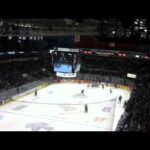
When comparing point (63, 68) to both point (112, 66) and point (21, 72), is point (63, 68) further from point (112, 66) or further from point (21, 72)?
point (112, 66)

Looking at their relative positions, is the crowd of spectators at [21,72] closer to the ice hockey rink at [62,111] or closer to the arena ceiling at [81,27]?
the ice hockey rink at [62,111]

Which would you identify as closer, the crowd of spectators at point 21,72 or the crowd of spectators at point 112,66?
the crowd of spectators at point 21,72

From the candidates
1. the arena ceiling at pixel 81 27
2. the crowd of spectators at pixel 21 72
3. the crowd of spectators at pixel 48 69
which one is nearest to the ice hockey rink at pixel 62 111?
the crowd of spectators at pixel 21 72

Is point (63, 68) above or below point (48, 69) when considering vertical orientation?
above

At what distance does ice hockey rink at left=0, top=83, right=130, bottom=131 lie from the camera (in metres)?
15.3

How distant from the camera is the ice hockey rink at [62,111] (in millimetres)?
15289

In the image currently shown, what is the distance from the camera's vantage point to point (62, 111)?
18.7 meters

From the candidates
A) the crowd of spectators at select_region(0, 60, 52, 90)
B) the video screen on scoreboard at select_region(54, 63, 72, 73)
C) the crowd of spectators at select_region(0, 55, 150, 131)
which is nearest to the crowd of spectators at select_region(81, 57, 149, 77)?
the crowd of spectators at select_region(0, 55, 150, 131)

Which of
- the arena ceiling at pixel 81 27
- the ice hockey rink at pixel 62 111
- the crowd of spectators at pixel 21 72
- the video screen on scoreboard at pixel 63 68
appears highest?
the arena ceiling at pixel 81 27

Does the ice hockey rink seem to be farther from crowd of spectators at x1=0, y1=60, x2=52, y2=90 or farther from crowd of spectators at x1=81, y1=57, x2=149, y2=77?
crowd of spectators at x1=81, y1=57, x2=149, y2=77

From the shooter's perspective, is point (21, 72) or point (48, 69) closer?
point (21, 72)

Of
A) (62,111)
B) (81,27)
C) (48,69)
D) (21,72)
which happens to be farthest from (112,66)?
(81,27)
